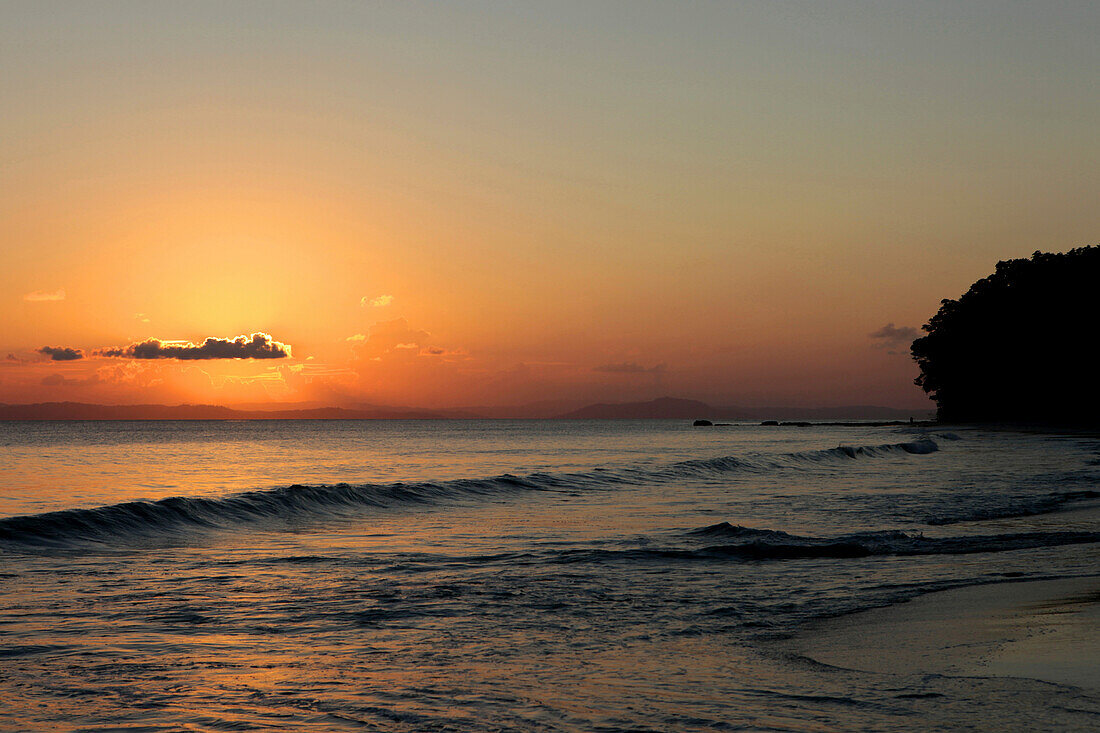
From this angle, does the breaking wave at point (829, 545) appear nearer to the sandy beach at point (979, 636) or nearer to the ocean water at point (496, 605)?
the ocean water at point (496, 605)

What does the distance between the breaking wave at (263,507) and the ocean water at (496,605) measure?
12cm

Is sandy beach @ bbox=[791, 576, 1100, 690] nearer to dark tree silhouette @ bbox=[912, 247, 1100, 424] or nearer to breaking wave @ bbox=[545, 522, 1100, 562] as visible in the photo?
breaking wave @ bbox=[545, 522, 1100, 562]

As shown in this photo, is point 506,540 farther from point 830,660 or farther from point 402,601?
point 830,660

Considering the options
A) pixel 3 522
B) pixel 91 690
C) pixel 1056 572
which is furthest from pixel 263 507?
pixel 1056 572

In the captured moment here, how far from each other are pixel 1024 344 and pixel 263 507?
115 m

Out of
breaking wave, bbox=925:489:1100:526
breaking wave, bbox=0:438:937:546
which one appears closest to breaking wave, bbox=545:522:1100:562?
breaking wave, bbox=925:489:1100:526

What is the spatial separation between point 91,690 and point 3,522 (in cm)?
1362

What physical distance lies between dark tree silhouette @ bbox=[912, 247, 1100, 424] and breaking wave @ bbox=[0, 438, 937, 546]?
295 feet

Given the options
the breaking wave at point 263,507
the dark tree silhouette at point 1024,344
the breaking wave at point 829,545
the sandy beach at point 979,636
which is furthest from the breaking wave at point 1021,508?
the dark tree silhouette at point 1024,344

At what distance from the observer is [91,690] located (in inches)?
297

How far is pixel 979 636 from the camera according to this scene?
898 cm

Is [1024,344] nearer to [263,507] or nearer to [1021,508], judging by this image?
[1021,508]

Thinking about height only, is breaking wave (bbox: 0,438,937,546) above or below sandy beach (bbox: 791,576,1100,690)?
below

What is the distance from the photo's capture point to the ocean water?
22.4ft
